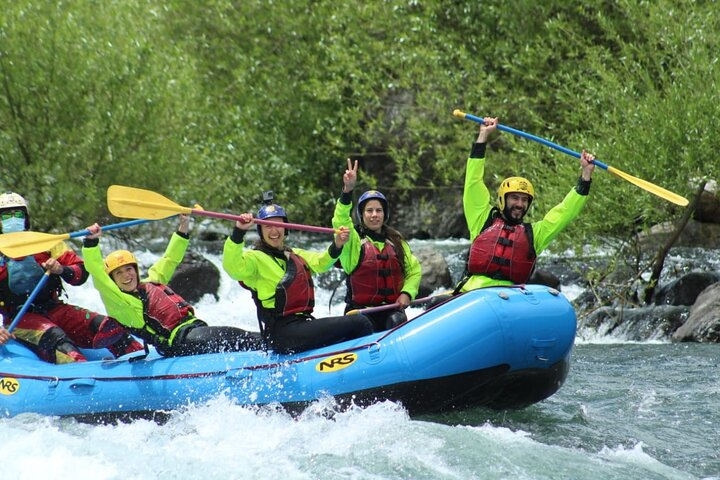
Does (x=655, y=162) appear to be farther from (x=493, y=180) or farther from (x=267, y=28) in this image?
(x=267, y=28)

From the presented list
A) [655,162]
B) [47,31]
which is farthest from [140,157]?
[655,162]

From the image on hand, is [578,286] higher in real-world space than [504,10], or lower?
lower

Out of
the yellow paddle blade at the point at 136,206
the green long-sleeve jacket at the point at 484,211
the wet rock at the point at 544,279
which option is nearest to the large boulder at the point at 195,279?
the wet rock at the point at 544,279

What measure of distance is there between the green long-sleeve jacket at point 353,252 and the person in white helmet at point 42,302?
1.59 meters

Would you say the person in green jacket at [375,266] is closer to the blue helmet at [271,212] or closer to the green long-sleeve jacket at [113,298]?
the blue helmet at [271,212]

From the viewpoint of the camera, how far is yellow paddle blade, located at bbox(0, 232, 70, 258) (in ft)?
21.3

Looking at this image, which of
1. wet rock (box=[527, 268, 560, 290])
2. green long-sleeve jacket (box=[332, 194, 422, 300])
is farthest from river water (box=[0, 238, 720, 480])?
wet rock (box=[527, 268, 560, 290])

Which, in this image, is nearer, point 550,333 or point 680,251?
point 550,333

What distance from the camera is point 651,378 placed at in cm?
771

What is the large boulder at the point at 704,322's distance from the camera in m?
9.10

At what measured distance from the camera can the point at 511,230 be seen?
6.30 m

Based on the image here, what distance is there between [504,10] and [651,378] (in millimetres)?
8391

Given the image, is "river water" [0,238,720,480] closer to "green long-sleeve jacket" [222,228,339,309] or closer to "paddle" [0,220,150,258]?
"green long-sleeve jacket" [222,228,339,309]

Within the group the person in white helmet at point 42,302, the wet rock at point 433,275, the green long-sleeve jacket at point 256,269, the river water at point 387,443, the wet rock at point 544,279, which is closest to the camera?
the river water at point 387,443
